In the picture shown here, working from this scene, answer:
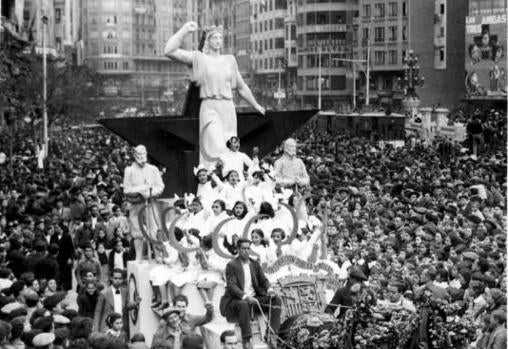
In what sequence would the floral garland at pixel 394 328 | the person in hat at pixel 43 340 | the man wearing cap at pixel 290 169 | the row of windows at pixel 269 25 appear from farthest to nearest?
the row of windows at pixel 269 25 → the man wearing cap at pixel 290 169 → the person in hat at pixel 43 340 → the floral garland at pixel 394 328

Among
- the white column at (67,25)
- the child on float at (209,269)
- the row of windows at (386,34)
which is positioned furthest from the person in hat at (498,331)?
the white column at (67,25)

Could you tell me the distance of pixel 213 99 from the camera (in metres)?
21.2

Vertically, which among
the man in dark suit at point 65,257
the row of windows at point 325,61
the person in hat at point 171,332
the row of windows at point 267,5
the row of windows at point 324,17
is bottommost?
the man in dark suit at point 65,257

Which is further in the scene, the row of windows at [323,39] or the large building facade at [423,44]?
the row of windows at [323,39]

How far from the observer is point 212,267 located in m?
16.0

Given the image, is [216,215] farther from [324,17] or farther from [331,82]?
[324,17]

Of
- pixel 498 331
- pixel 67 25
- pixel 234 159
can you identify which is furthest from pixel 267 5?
pixel 498 331

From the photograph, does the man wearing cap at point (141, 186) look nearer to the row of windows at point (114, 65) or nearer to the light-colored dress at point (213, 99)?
the light-colored dress at point (213, 99)

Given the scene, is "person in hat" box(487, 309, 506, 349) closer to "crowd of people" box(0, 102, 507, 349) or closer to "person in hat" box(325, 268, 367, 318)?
"crowd of people" box(0, 102, 507, 349)

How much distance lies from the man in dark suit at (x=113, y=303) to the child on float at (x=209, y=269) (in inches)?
48.6

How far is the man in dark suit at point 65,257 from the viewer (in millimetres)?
22141

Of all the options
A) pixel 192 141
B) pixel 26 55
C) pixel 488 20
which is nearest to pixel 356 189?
pixel 192 141

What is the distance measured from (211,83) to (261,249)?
18.4 ft

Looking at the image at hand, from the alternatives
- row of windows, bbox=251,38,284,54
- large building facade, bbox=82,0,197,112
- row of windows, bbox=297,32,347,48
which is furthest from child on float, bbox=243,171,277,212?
large building facade, bbox=82,0,197,112
